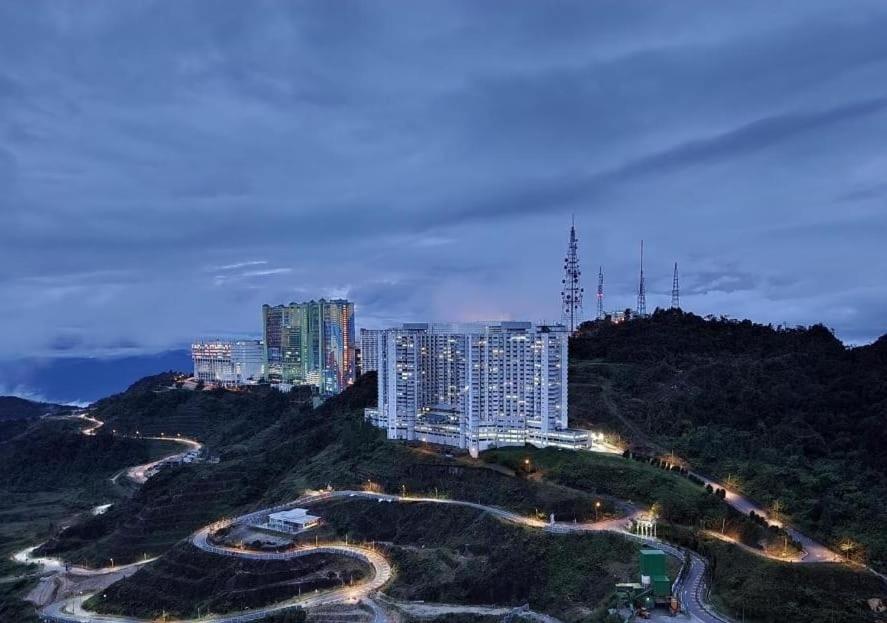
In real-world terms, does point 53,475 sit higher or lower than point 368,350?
lower

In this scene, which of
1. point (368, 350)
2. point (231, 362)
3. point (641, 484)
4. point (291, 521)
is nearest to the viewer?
point (641, 484)

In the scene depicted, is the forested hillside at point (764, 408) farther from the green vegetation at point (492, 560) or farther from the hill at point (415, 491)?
the green vegetation at point (492, 560)

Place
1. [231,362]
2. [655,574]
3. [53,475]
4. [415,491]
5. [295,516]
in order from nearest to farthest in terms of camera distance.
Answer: [655,574] < [295,516] < [415,491] < [53,475] < [231,362]

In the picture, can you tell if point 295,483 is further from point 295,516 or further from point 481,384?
point 481,384

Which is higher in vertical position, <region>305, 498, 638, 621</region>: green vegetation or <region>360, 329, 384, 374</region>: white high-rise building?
<region>360, 329, 384, 374</region>: white high-rise building

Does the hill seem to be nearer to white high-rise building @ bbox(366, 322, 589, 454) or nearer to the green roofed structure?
white high-rise building @ bbox(366, 322, 589, 454)

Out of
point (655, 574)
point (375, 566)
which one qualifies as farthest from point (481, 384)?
point (655, 574)

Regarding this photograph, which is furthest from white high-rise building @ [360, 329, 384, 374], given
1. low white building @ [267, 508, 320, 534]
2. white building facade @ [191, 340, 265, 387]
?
low white building @ [267, 508, 320, 534]
